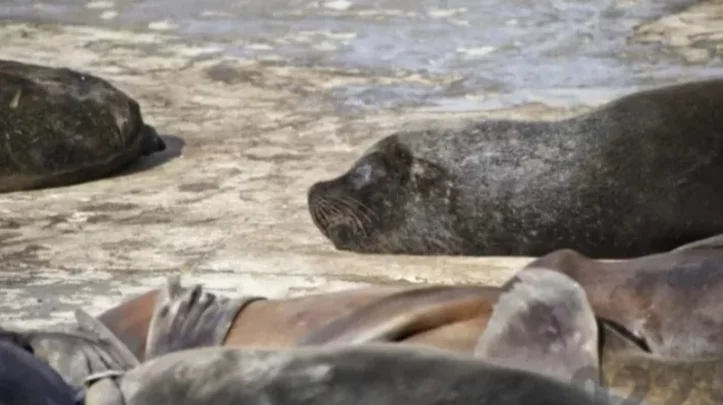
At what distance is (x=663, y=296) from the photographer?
10.0 ft

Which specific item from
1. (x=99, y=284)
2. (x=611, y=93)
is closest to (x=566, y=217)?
(x=99, y=284)

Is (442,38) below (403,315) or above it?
below

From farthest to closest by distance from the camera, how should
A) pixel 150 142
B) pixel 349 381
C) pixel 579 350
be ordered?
pixel 150 142
pixel 579 350
pixel 349 381

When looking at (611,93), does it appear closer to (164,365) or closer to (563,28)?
(563,28)

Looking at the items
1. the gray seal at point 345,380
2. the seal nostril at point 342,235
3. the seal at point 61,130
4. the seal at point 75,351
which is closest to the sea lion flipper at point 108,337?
the seal at point 75,351

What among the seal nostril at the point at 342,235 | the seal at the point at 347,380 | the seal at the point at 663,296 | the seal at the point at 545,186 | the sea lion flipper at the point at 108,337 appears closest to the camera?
the seal at the point at 347,380

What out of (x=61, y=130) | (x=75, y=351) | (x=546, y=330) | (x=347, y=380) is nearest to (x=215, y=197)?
(x=61, y=130)

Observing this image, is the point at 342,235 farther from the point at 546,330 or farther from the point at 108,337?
the point at 546,330

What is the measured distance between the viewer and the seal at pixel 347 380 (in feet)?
6.37

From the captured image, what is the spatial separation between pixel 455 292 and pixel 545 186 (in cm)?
259

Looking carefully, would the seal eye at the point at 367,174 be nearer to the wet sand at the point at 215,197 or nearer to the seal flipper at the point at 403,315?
the wet sand at the point at 215,197

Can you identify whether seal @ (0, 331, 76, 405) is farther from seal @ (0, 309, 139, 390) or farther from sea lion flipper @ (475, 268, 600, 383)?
sea lion flipper @ (475, 268, 600, 383)

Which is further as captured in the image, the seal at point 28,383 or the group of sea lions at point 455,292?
the seal at point 28,383

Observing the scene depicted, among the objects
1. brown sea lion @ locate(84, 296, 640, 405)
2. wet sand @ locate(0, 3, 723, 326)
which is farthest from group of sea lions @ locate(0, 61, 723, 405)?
wet sand @ locate(0, 3, 723, 326)
